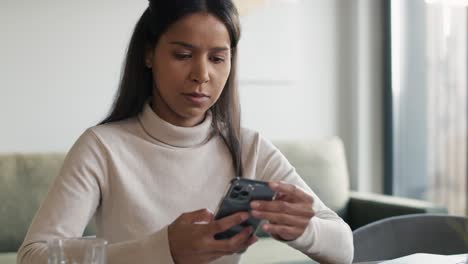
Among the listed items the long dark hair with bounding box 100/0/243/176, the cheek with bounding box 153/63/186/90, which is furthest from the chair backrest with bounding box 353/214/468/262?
the cheek with bounding box 153/63/186/90

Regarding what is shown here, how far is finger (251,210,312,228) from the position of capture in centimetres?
127

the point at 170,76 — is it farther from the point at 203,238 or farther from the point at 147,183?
the point at 203,238

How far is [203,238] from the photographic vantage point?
1259 millimetres

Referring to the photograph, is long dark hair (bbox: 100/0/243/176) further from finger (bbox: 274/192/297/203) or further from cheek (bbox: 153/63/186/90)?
finger (bbox: 274/192/297/203)

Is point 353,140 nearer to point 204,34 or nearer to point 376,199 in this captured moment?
point 376,199

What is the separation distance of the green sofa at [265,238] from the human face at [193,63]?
160 cm

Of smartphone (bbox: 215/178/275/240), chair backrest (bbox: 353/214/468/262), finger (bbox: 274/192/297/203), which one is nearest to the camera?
smartphone (bbox: 215/178/275/240)

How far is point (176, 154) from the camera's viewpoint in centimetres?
170

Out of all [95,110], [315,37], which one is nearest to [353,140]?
[315,37]

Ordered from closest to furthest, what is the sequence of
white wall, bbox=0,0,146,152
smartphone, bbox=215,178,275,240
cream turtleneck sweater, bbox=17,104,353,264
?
smartphone, bbox=215,178,275,240 < cream turtleneck sweater, bbox=17,104,353,264 < white wall, bbox=0,0,146,152

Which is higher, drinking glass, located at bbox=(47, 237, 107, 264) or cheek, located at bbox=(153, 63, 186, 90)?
cheek, located at bbox=(153, 63, 186, 90)

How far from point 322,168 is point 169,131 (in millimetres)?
2331

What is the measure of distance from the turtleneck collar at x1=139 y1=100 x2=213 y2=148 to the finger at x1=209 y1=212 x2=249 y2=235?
48 cm

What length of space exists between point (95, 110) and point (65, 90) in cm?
18
